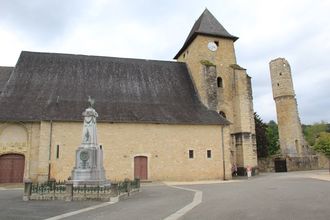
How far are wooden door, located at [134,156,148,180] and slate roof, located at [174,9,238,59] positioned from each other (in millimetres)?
12704

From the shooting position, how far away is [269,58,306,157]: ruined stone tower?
116ft

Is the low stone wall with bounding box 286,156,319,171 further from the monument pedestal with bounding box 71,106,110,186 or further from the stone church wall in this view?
the monument pedestal with bounding box 71,106,110,186

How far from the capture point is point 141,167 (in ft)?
70.5

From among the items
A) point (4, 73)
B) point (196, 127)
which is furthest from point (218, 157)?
point (4, 73)

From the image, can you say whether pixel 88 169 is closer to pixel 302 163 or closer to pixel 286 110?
pixel 302 163

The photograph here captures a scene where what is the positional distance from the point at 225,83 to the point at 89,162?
54.0ft

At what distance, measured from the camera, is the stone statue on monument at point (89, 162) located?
13.3 metres

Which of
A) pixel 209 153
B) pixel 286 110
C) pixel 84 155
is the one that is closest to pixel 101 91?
pixel 209 153

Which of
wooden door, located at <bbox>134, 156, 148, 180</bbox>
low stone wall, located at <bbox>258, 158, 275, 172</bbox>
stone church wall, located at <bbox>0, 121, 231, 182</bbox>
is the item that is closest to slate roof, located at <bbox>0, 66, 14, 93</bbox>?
stone church wall, located at <bbox>0, 121, 231, 182</bbox>

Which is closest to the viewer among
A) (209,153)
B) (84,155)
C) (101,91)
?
(84,155)

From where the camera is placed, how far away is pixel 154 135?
2188 centimetres

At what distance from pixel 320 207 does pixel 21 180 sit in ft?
58.5

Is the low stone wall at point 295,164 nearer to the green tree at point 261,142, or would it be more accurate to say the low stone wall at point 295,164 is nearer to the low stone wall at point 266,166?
the low stone wall at point 266,166

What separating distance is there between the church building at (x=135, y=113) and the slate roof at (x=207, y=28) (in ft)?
0.43
